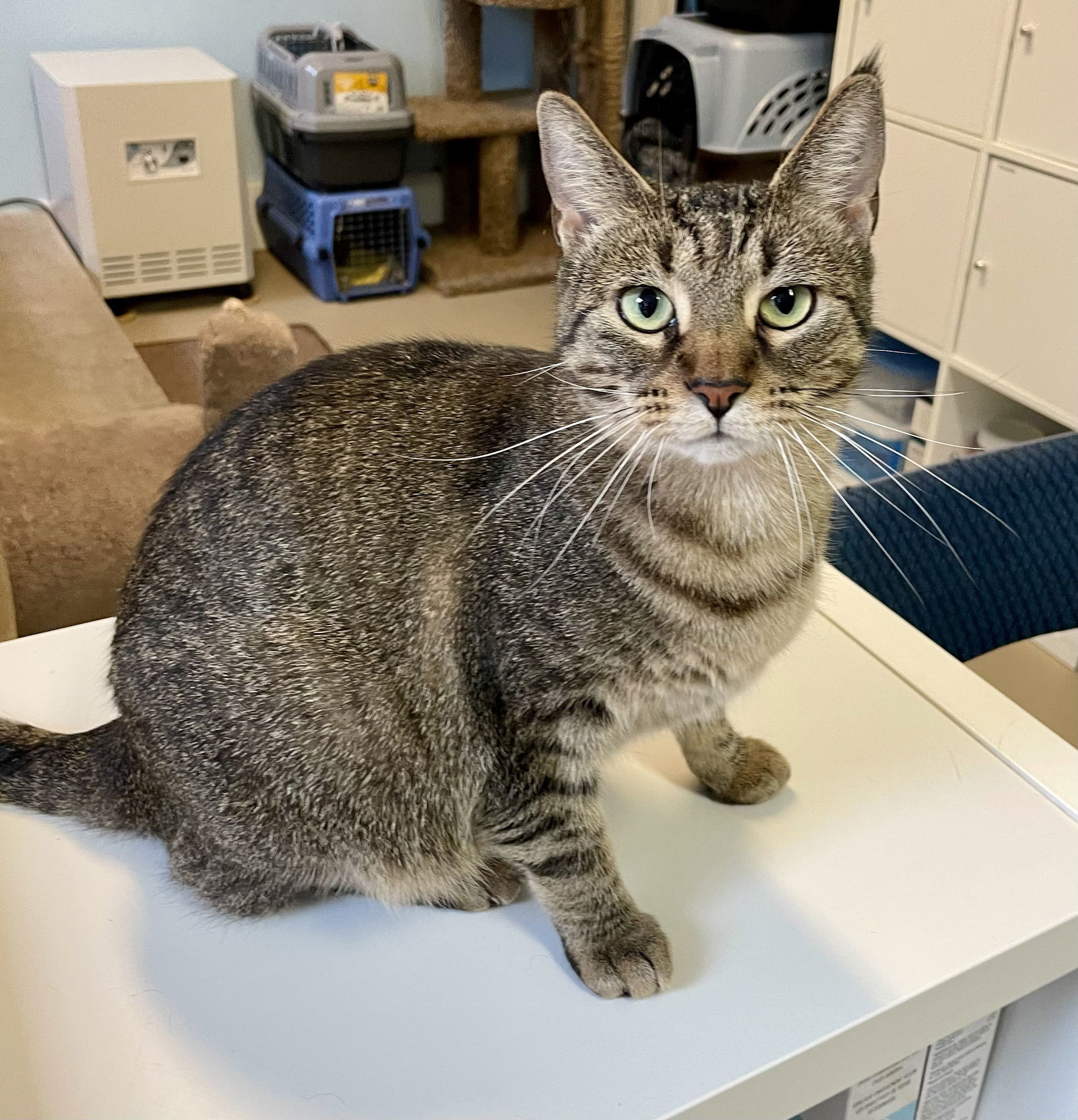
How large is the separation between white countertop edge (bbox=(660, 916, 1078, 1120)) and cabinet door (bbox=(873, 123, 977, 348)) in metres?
1.64

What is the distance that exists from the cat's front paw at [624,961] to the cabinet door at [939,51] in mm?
1754

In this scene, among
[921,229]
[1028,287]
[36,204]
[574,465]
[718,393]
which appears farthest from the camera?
[36,204]

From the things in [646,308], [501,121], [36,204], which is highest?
[646,308]

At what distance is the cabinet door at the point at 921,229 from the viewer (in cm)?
224

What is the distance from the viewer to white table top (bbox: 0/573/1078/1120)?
70 centimetres

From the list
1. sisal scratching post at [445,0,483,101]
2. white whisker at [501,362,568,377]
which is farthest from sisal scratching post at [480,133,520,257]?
white whisker at [501,362,568,377]

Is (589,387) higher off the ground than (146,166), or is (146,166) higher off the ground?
(589,387)

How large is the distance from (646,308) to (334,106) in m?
2.50

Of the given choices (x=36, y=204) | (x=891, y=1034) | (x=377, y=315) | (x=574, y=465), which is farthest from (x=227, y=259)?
(x=891, y=1034)

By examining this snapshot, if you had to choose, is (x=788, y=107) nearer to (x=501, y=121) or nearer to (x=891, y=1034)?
(x=501, y=121)

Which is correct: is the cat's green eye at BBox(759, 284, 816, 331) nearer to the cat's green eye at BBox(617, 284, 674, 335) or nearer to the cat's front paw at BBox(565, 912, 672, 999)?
the cat's green eye at BBox(617, 284, 674, 335)

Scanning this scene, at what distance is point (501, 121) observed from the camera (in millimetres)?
3186

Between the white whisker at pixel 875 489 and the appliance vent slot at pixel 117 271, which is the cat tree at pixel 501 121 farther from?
the white whisker at pixel 875 489

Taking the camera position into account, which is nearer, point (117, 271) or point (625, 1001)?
point (625, 1001)
